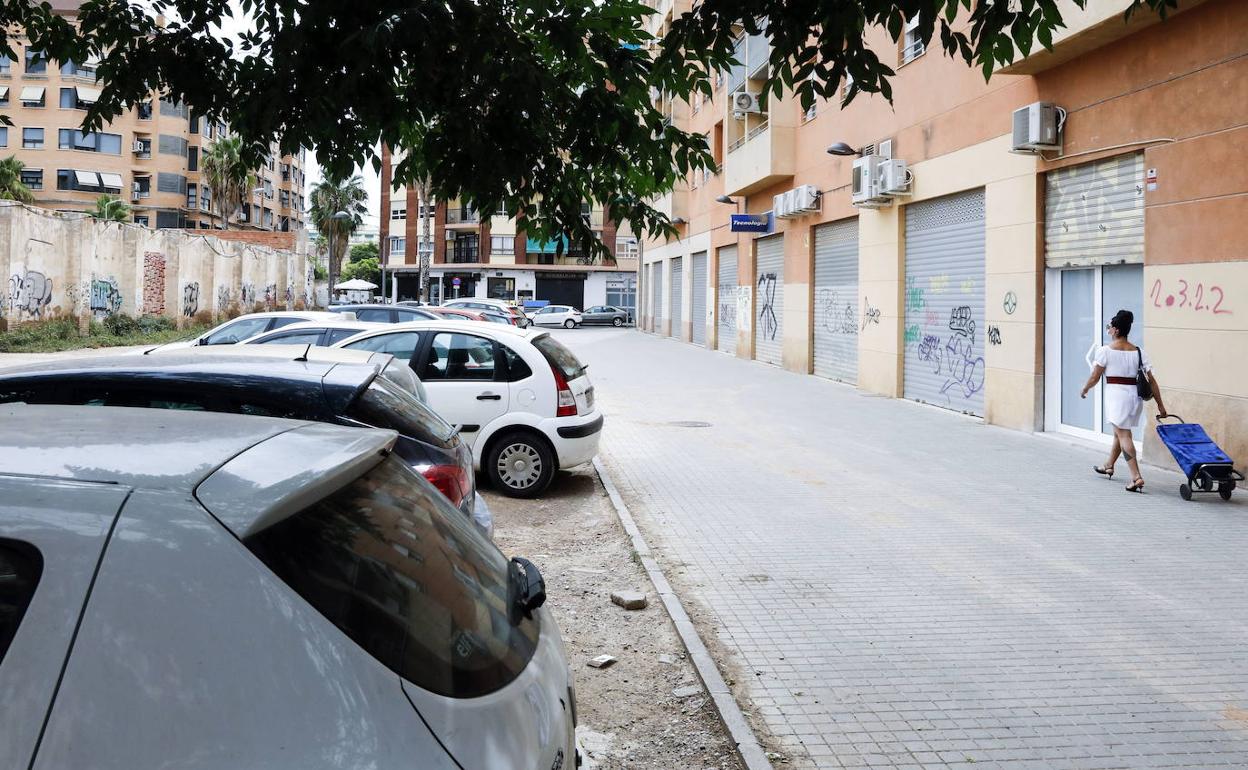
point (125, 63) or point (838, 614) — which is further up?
point (125, 63)

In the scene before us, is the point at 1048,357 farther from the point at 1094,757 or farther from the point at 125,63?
the point at 125,63

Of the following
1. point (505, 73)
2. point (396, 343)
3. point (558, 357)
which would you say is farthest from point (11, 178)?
point (505, 73)

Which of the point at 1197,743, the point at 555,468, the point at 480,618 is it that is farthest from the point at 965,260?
the point at 480,618

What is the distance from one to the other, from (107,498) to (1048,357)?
A: 13314 millimetres

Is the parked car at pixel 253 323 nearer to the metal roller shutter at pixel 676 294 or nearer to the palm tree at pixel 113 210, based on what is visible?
the metal roller shutter at pixel 676 294

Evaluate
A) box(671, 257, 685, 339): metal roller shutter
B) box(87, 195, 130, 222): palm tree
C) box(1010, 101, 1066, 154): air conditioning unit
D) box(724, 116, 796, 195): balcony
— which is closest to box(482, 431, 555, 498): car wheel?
box(1010, 101, 1066, 154): air conditioning unit

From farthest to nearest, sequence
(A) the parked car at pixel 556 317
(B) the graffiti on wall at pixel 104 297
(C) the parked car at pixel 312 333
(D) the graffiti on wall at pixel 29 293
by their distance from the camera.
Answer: (A) the parked car at pixel 556 317 < (B) the graffiti on wall at pixel 104 297 < (D) the graffiti on wall at pixel 29 293 < (C) the parked car at pixel 312 333

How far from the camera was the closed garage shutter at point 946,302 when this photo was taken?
1511 cm

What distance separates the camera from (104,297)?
29.9 meters

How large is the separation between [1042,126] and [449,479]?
1067 centimetres

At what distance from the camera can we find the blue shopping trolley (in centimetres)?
886

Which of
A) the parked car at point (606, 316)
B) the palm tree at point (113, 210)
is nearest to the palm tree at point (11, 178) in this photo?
the palm tree at point (113, 210)

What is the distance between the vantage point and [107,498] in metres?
1.55

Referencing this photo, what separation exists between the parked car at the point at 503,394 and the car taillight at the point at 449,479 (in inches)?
163
